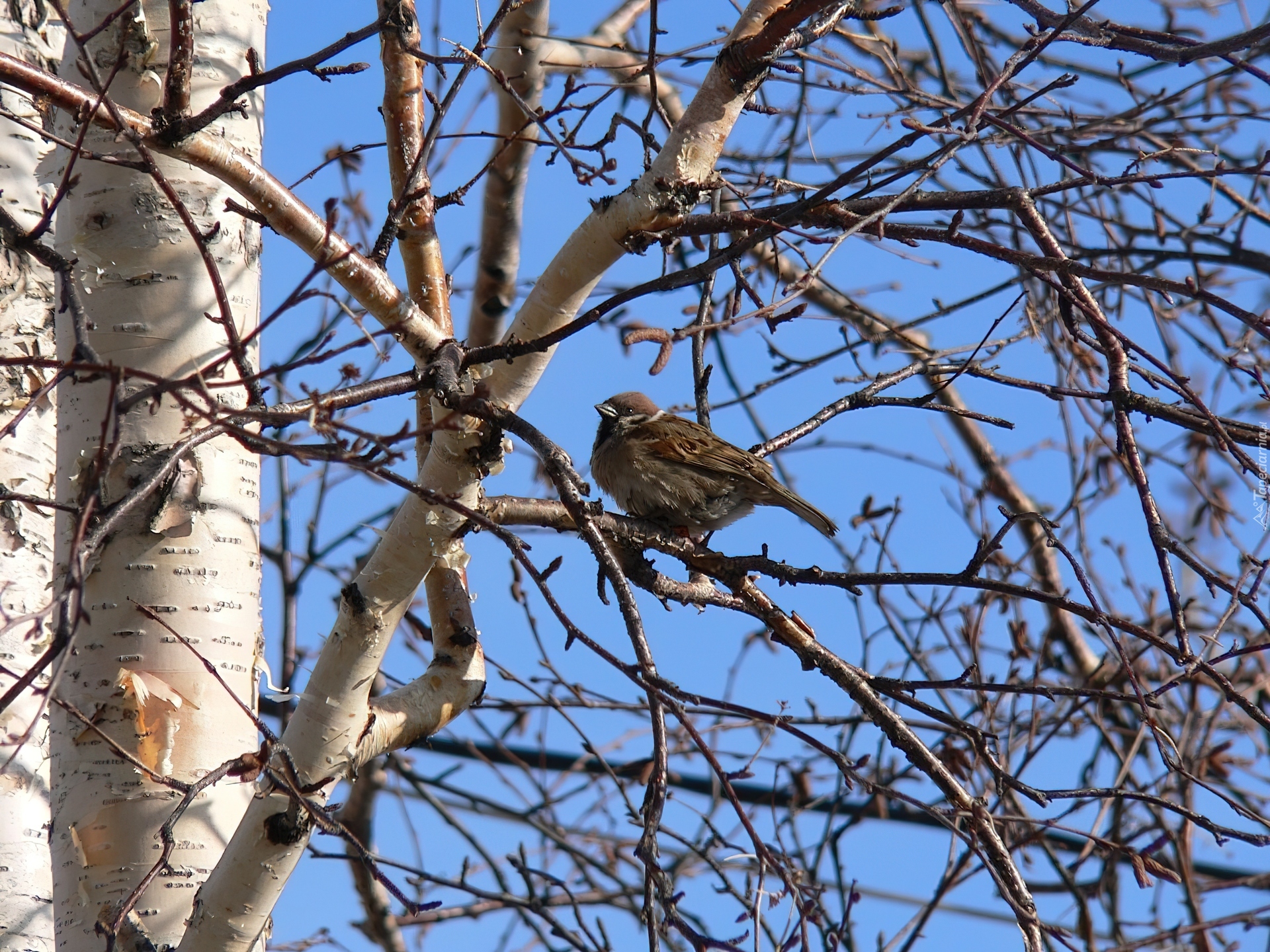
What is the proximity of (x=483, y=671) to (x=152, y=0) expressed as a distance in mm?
2087

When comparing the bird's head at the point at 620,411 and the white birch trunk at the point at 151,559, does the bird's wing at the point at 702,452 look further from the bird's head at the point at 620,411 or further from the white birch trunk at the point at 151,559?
the white birch trunk at the point at 151,559

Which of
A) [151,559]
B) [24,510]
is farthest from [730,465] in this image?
[24,510]

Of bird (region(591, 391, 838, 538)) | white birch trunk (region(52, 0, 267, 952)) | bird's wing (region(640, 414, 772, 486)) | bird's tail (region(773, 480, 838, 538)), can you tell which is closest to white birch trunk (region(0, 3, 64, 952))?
white birch trunk (region(52, 0, 267, 952))

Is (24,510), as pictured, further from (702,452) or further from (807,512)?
(807,512)

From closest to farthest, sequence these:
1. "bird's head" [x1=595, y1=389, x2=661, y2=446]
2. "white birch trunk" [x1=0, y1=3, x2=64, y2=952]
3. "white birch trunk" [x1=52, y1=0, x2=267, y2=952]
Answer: "white birch trunk" [x1=52, y1=0, x2=267, y2=952] < "white birch trunk" [x1=0, y1=3, x2=64, y2=952] < "bird's head" [x1=595, y1=389, x2=661, y2=446]

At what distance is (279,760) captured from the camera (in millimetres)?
2697

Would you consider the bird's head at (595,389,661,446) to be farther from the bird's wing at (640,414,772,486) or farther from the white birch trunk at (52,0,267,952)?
the white birch trunk at (52,0,267,952)

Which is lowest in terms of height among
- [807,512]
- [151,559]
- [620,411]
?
[151,559]

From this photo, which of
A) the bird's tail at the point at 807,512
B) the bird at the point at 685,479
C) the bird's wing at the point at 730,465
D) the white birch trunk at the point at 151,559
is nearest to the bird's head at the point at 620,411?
the bird at the point at 685,479

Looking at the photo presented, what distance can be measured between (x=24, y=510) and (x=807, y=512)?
2.67 meters

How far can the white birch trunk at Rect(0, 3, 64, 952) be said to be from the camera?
10.5 feet

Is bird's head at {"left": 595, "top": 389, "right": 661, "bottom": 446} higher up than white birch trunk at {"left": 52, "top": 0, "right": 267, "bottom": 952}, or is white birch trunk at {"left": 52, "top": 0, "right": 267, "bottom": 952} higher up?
bird's head at {"left": 595, "top": 389, "right": 661, "bottom": 446}

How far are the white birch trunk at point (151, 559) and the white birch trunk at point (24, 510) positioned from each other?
43cm

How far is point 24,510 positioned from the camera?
140 inches
